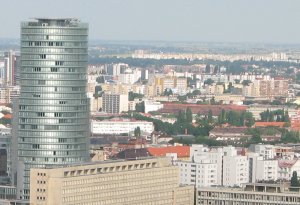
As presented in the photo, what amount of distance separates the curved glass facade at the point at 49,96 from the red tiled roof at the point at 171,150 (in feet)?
60.8

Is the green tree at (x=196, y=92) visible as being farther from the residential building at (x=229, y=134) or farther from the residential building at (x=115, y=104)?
the residential building at (x=229, y=134)

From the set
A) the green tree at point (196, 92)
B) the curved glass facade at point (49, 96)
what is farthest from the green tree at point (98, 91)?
the curved glass facade at point (49, 96)

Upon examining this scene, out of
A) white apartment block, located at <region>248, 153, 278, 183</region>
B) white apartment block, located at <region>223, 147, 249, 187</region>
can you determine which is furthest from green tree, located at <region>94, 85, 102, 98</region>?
white apartment block, located at <region>223, 147, 249, 187</region>

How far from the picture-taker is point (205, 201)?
63156mm

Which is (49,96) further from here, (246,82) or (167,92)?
(246,82)

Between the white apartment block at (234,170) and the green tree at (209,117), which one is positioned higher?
the white apartment block at (234,170)

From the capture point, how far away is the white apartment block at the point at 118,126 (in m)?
116

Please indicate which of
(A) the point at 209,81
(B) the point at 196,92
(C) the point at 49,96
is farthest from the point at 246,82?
(C) the point at 49,96

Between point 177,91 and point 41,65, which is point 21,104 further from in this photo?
point 177,91

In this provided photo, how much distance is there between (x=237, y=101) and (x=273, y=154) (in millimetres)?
58695

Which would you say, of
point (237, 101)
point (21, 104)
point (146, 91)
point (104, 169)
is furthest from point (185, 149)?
point (146, 91)

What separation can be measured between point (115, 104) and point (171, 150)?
4919 cm

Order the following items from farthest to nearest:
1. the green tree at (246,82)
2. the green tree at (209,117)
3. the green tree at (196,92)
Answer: the green tree at (246,82) < the green tree at (196,92) < the green tree at (209,117)

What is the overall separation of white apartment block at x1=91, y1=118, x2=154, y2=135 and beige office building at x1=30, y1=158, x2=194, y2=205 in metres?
53.5
